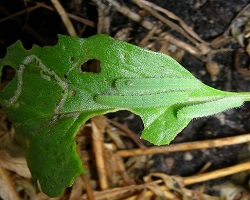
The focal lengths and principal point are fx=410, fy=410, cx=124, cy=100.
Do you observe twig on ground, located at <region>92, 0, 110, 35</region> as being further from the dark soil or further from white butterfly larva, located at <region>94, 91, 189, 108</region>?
white butterfly larva, located at <region>94, 91, 189, 108</region>

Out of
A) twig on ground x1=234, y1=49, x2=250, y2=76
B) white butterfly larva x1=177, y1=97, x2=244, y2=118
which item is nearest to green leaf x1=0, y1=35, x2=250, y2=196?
white butterfly larva x1=177, y1=97, x2=244, y2=118

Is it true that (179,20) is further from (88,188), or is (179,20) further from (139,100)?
(88,188)

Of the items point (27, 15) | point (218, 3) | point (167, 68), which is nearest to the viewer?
point (167, 68)

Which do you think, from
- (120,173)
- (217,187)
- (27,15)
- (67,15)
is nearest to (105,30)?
(67,15)

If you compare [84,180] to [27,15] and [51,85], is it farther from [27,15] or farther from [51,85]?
[27,15]

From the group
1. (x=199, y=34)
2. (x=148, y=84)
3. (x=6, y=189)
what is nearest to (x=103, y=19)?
(x=199, y=34)

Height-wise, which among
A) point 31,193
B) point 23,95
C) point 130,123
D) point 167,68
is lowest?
point 31,193
